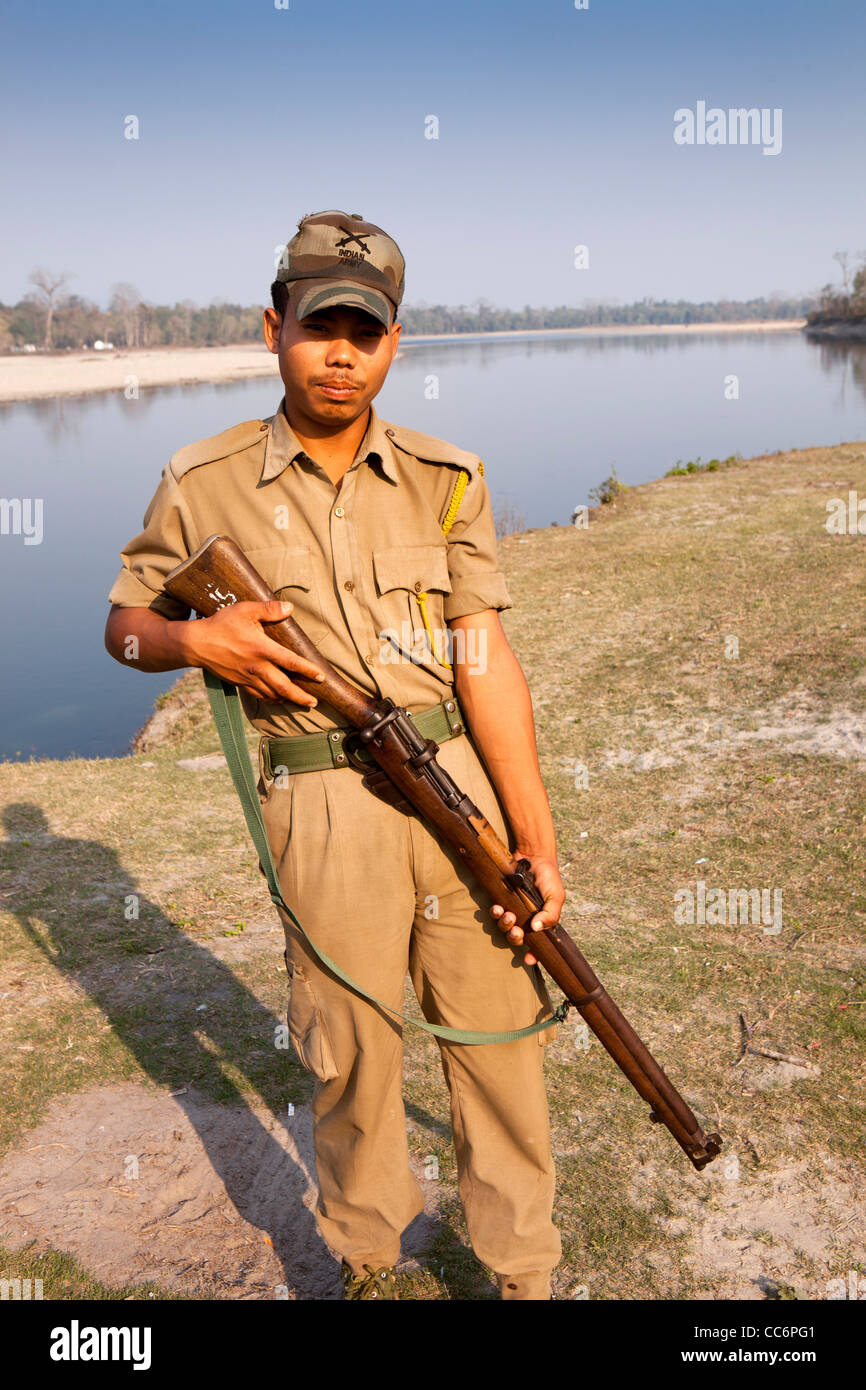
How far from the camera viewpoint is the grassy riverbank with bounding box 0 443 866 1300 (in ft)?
10.7

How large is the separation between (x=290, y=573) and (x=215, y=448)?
0.34 metres

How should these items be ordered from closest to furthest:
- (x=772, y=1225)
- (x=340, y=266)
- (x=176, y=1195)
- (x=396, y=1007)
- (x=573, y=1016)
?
(x=340, y=266) < (x=396, y=1007) < (x=772, y=1225) < (x=176, y=1195) < (x=573, y=1016)

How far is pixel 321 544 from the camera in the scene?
2.46 m

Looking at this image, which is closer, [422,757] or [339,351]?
[339,351]

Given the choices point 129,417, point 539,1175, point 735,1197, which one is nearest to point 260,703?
point 539,1175

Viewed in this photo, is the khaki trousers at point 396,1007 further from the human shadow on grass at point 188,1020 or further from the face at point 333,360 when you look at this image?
the face at point 333,360

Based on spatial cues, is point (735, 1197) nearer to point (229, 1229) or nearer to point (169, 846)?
point (229, 1229)

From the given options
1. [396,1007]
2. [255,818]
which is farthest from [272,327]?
[396,1007]

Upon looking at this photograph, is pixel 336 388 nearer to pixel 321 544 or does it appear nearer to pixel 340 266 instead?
pixel 340 266

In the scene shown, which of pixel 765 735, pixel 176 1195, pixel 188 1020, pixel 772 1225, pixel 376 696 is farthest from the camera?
pixel 765 735

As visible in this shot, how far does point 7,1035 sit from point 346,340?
136 inches

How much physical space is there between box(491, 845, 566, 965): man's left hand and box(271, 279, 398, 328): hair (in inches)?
51.3

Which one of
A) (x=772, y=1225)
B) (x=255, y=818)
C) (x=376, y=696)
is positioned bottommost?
(x=772, y=1225)

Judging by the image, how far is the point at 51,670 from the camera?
16.8 meters
